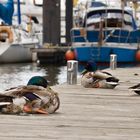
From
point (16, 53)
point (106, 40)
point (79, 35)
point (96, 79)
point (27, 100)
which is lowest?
point (16, 53)

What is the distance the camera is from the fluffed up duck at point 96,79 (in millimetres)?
14948

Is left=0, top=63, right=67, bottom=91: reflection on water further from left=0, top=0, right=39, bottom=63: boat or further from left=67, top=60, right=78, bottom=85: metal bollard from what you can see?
left=67, top=60, right=78, bottom=85: metal bollard

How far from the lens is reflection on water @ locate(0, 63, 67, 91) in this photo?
25227 millimetres

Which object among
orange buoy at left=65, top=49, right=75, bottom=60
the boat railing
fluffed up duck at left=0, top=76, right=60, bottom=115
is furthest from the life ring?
fluffed up duck at left=0, top=76, right=60, bottom=115

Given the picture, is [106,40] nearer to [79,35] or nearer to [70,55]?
[79,35]

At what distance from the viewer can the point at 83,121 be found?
9883 mm

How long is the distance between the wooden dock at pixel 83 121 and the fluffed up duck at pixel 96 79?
1.24 m

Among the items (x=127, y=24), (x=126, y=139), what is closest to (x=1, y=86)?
(x=127, y=24)

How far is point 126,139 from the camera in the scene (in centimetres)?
831

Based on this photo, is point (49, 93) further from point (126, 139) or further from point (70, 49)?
point (70, 49)

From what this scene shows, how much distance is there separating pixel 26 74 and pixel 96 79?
14304mm

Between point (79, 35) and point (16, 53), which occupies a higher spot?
point (79, 35)

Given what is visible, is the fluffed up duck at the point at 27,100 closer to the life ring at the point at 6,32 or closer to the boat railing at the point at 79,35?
the boat railing at the point at 79,35

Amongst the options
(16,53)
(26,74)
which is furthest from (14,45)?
(26,74)
